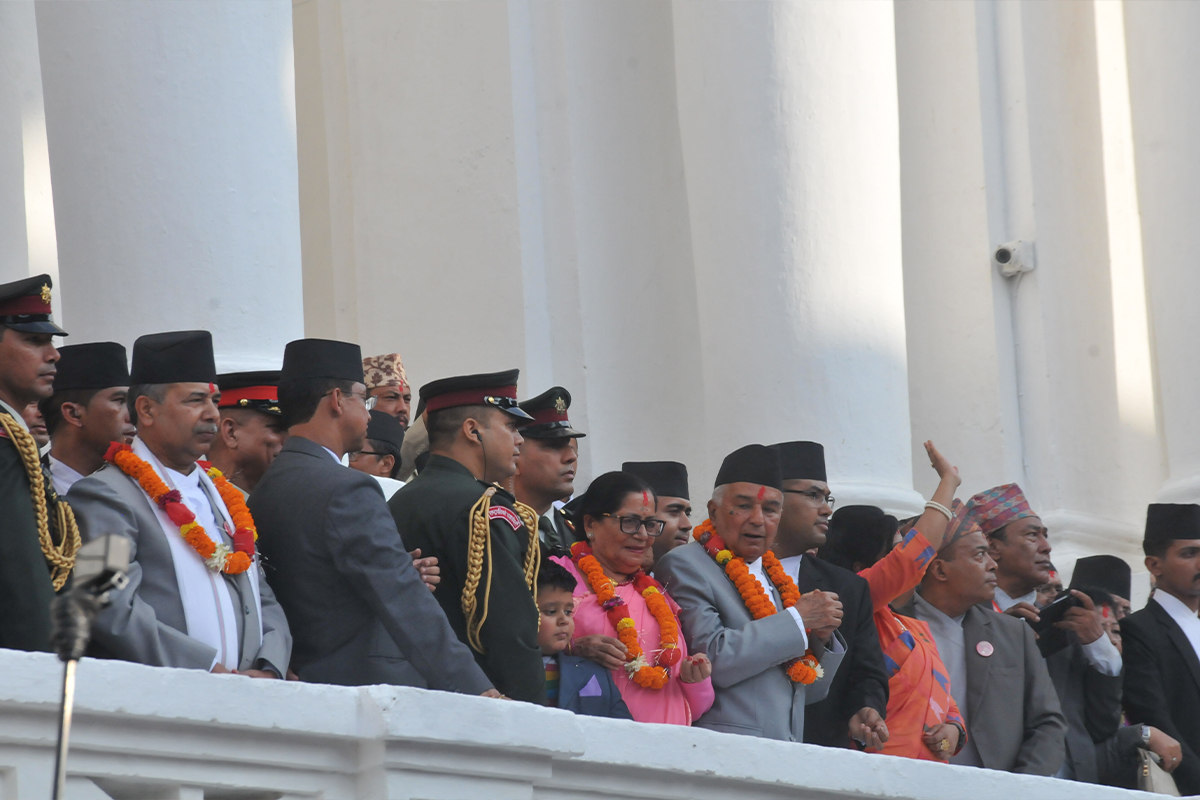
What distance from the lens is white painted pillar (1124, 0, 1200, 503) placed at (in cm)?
1101

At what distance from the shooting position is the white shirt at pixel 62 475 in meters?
5.16

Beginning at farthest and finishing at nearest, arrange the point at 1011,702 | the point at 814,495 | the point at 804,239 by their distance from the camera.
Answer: the point at 804,239 → the point at 814,495 → the point at 1011,702

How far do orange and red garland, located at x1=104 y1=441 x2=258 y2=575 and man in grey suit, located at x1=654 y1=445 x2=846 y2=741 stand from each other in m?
1.80

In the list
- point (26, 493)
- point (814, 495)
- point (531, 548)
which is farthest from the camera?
point (814, 495)

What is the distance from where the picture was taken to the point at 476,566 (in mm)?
5340

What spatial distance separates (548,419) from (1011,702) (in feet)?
6.67

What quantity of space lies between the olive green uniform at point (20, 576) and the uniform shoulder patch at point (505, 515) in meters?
1.43

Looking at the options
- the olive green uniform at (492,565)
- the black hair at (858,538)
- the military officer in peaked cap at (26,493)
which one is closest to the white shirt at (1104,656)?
the black hair at (858,538)

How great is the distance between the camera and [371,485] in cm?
506

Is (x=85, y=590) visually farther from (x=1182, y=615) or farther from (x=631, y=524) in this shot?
(x=1182, y=615)

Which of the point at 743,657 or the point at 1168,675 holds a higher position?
the point at 743,657

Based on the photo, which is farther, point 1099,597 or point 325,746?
point 1099,597

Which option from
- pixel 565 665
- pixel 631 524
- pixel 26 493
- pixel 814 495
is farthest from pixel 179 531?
pixel 814 495

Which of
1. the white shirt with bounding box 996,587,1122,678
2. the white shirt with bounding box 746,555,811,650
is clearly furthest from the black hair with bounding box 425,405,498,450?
the white shirt with bounding box 996,587,1122,678
